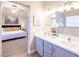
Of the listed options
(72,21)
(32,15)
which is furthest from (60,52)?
(32,15)

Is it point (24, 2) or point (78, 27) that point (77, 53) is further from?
point (24, 2)

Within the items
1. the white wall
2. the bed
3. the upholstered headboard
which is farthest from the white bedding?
the white wall

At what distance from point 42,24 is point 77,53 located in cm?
269

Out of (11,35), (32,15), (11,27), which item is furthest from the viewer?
(11,27)

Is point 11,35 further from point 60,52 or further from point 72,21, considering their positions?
point 60,52

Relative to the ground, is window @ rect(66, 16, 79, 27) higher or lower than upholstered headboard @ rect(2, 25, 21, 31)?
higher

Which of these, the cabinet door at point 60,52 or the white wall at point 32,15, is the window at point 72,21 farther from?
the white wall at point 32,15

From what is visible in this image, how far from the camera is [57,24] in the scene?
345 cm

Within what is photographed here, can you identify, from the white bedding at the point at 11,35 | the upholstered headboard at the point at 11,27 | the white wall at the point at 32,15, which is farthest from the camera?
the upholstered headboard at the point at 11,27

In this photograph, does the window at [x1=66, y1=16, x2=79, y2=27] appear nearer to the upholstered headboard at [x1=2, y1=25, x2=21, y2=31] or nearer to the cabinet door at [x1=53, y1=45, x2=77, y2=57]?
the cabinet door at [x1=53, y1=45, x2=77, y2=57]

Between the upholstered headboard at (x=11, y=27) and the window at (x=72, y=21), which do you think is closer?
the window at (x=72, y=21)

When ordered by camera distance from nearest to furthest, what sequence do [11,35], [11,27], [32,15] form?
[32,15] → [11,35] → [11,27]

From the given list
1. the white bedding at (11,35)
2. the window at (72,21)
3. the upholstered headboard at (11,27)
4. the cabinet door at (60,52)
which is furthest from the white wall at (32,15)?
the upholstered headboard at (11,27)

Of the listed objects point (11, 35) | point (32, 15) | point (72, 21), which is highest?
point (32, 15)
